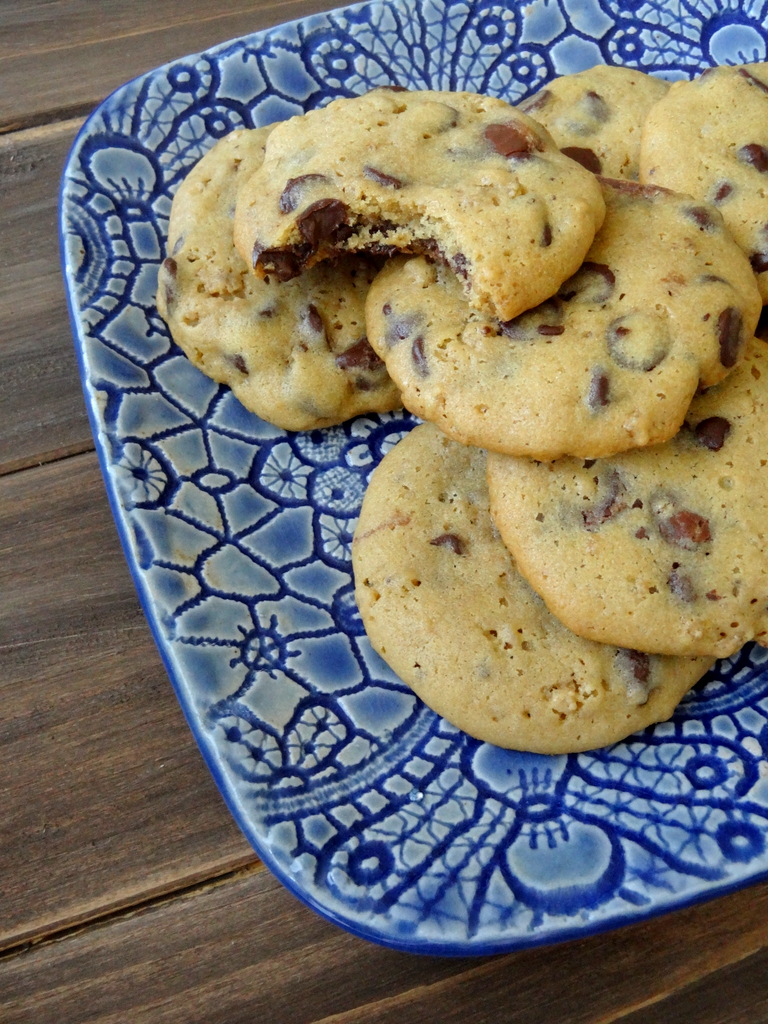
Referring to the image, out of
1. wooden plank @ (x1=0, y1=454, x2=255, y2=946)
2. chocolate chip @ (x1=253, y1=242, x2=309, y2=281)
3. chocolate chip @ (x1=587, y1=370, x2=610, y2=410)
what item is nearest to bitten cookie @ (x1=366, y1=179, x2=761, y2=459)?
chocolate chip @ (x1=587, y1=370, x2=610, y2=410)

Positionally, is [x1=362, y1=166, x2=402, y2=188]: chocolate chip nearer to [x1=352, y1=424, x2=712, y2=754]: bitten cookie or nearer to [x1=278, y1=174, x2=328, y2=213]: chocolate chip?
[x1=278, y1=174, x2=328, y2=213]: chocolate chip

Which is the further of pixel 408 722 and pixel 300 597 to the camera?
pixel 300 597

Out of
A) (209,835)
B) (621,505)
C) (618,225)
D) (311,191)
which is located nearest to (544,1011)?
(209,835)

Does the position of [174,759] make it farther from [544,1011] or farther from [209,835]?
[544,1011]

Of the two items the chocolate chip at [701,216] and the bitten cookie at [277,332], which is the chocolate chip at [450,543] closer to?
the bitten cookie at [277,332]

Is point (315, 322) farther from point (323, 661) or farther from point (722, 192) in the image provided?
point (722, 192)

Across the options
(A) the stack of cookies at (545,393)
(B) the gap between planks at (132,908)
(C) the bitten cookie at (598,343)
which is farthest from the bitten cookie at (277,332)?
(B) the gap between planks at (132,908)
